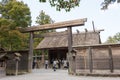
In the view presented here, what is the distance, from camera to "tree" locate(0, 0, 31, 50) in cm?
2323

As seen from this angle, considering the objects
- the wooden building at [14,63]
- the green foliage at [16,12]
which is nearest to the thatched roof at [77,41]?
the green foliage at [16,12]

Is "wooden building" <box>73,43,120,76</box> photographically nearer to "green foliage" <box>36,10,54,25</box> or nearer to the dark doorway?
the dark doorway

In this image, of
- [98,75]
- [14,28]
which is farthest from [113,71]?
[14,28]

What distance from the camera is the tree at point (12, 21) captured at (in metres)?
23.2

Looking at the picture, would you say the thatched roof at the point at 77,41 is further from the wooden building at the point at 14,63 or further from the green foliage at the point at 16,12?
the wooden building at the point at 14,63

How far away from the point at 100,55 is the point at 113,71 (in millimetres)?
1938

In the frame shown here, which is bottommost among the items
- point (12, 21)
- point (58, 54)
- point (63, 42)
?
point (58, 54)

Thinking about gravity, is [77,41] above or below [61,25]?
below

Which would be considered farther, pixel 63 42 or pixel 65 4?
pixel 63 42

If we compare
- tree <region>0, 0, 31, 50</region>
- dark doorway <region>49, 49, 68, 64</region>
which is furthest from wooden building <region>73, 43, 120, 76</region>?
dark doorway <region>49, 49, 68, 64</region>

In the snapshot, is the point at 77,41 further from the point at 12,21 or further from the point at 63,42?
the point at 12,21

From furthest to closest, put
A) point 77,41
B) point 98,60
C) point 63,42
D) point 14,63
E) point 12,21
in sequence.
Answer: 1. point 77,41
2. point 63,42
3. point 12,21
4. point 14,63
5. point 98,60

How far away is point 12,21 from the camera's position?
24.2m

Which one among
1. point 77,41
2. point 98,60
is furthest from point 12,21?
point 77,41
